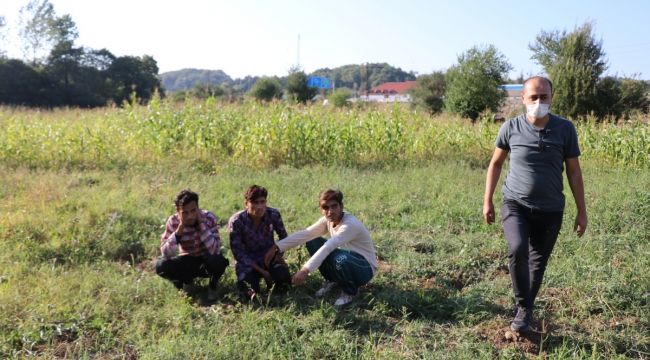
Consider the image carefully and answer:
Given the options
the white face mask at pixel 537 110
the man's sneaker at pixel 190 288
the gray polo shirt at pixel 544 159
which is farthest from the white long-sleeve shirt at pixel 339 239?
the white face mask at pixel 537 110

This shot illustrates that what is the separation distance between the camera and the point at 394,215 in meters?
6.07

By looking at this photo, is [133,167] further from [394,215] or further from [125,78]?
[125,78]

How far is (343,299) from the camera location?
12.1 ft

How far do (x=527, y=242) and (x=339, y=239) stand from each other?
50.9 inches

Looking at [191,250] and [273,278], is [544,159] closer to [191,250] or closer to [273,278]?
[273,278]

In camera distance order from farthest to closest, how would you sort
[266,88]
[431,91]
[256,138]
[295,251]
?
[266,88], [431,91], [256,138], [295,251]

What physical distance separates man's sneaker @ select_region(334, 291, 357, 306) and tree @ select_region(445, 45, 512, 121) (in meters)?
18.3

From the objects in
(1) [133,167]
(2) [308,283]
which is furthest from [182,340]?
(1) [133,167]

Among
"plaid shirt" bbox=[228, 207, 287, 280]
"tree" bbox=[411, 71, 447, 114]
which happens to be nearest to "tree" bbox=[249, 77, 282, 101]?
"tree" bbox=[411, 71, 447, 114]

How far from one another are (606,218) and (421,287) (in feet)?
9.72

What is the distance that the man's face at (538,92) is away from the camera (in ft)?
9.82

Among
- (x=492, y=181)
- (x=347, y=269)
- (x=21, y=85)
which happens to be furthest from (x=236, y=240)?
(x=21, y=85)

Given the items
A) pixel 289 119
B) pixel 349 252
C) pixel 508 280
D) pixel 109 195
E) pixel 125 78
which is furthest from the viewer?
pixel 125 78

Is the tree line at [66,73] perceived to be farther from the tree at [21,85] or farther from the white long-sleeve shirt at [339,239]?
the white long-sleeve shirt at [339,239]
